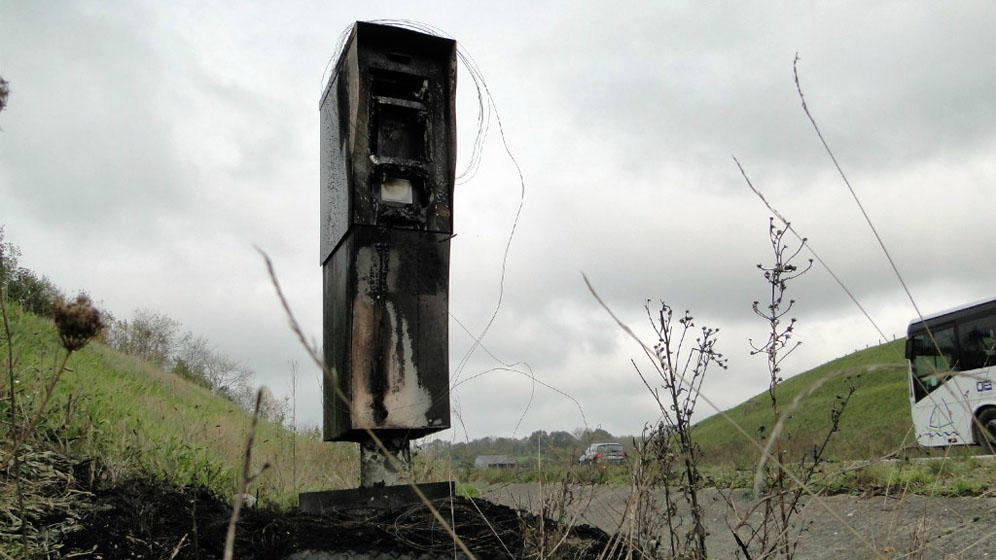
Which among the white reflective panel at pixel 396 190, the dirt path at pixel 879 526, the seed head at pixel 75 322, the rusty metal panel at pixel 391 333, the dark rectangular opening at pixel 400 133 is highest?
the dark rectangular opening at pixel 400 133

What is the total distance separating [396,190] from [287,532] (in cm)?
195

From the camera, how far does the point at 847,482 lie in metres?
6.58

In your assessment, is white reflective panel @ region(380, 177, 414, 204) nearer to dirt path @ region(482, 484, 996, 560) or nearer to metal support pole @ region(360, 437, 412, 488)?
metal support pole @ region(360, 437, 412, 488)

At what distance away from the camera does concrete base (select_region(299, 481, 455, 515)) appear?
4023 millimetres

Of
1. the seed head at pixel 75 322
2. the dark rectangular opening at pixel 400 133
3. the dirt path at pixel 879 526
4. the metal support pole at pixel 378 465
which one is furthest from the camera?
the dark rectangular opening at pixel 400 133

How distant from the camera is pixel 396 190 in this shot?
4.47 m

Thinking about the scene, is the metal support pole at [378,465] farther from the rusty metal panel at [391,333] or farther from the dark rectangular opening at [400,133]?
the dark rectangular opening at [400,133]

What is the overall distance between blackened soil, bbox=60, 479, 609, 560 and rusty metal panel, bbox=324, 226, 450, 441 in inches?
19.7

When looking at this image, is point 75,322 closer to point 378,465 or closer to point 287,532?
point 287,532

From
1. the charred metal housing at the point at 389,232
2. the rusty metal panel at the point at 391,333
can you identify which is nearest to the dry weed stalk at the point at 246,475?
the charred metal housing at the point at 389,232

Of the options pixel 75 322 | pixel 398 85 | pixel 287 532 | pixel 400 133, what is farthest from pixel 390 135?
pixel 75 322

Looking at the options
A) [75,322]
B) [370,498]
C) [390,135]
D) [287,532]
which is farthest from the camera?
[390,135]

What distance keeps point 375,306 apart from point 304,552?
1.39 meters

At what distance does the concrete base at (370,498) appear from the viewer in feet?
13.2
